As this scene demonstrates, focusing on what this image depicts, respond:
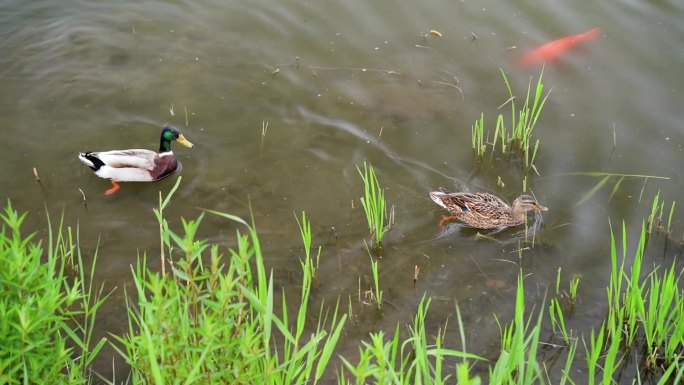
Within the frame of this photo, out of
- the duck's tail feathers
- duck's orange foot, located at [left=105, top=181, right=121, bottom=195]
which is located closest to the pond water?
duck's orange foot, located at [left=105, top=181, right=121, bottom=195]

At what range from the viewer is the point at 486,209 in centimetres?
571

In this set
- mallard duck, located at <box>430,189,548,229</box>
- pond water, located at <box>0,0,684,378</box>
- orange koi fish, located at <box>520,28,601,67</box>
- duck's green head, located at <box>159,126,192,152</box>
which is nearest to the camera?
pond water, located at <box>0,0,684,378</box>

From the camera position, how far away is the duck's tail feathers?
5.95 m

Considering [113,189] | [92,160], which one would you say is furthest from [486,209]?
[92,160]

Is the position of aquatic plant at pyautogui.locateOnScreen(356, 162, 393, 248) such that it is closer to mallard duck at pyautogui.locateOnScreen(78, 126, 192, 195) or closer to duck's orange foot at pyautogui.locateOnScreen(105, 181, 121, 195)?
mallard duck at pyautogui.locateOnScreen(78, 126, 192, 195)

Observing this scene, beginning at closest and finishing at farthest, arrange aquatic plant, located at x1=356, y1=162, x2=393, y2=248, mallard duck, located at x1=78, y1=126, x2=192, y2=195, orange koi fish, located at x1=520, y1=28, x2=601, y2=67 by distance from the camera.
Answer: aquatic plant, located at x1=356, y1=162, x2=393, y2=248 → mallard duck, located at x1=78, y1=126, x2=192, y2=195 → orange koi fish, located at x1=520, y1=28, x2=601, y2=67

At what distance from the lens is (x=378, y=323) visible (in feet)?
16.3

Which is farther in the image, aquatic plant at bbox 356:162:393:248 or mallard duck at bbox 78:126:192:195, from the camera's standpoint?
mallard duck at bbox 78:126:192:195

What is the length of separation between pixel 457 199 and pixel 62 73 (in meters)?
3.69

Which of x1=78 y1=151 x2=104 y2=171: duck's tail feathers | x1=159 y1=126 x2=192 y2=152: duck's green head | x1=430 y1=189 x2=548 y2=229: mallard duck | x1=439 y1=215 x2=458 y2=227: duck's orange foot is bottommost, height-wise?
x1=439 y1=215 x2=458 y2=227: duck's orange foot

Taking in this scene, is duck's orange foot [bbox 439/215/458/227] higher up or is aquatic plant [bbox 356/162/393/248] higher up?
aquatic plant [bbox 356/162/393/248]

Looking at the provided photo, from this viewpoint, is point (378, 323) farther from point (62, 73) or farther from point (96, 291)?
point (62, 73)

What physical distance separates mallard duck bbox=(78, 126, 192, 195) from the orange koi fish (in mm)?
3347

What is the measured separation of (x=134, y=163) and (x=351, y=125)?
1.80 metres
